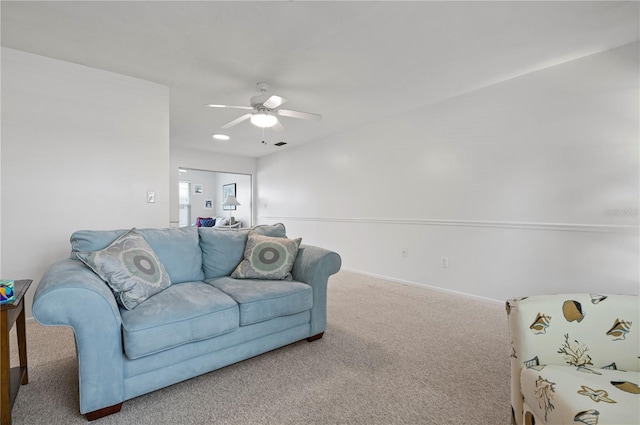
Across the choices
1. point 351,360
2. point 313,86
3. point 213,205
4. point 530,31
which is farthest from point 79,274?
point 213,205

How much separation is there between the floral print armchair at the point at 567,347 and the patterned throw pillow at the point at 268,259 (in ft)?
5.05

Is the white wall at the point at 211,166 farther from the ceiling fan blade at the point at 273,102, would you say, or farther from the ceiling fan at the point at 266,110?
the ceiling fan blade at the point at 273,102

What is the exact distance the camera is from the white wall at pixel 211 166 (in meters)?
5.86

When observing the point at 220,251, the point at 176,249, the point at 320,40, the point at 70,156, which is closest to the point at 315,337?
the point at 220,251

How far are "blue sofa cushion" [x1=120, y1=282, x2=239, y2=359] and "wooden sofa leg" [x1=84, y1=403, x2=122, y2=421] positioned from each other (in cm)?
25

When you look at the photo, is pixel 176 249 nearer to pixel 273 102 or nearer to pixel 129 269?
pixel 129 269

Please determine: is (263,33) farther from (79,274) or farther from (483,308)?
(483,308)

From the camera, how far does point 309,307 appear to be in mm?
2100

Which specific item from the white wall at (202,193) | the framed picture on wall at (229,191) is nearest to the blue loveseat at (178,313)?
the framed picture on wall at (229,191)

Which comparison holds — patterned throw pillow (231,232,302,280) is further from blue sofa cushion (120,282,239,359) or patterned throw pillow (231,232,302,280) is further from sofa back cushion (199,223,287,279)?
blue sofa cushion (120,282,239,359)

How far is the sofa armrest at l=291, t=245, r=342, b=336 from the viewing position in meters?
2.17

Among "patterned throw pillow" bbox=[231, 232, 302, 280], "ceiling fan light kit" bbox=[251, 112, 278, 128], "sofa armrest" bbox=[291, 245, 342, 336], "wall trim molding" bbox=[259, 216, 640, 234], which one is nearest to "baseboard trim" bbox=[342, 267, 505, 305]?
"wall trim molding" bbox=[259, 216, 640, 234]

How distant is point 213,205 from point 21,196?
22.9 ft

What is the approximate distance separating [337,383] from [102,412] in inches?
46.7
